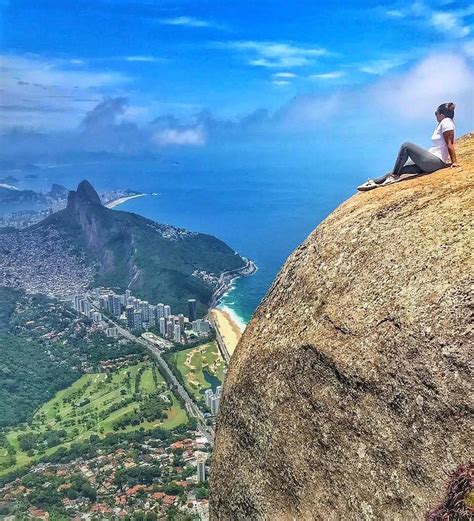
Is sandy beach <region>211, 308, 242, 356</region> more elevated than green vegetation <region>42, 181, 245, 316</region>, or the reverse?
green vegetation <region>42, 181, 245, 316</region>

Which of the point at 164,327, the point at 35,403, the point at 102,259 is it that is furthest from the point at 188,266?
the point at 35,403

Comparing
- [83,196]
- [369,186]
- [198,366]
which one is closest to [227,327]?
[198,366]

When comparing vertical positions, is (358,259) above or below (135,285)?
below

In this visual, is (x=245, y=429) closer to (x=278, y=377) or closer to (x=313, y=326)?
(x=278, y=377)

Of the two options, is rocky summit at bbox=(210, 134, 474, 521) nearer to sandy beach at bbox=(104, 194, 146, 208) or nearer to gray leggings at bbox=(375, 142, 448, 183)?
gray leggings at bbox=(375, 142, 448, 183)

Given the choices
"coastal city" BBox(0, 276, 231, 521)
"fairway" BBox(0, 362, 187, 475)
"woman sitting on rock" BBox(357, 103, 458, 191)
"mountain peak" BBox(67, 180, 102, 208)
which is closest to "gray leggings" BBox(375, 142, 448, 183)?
"woman sitting on rock" BBox(357, 103, 458, 191)
